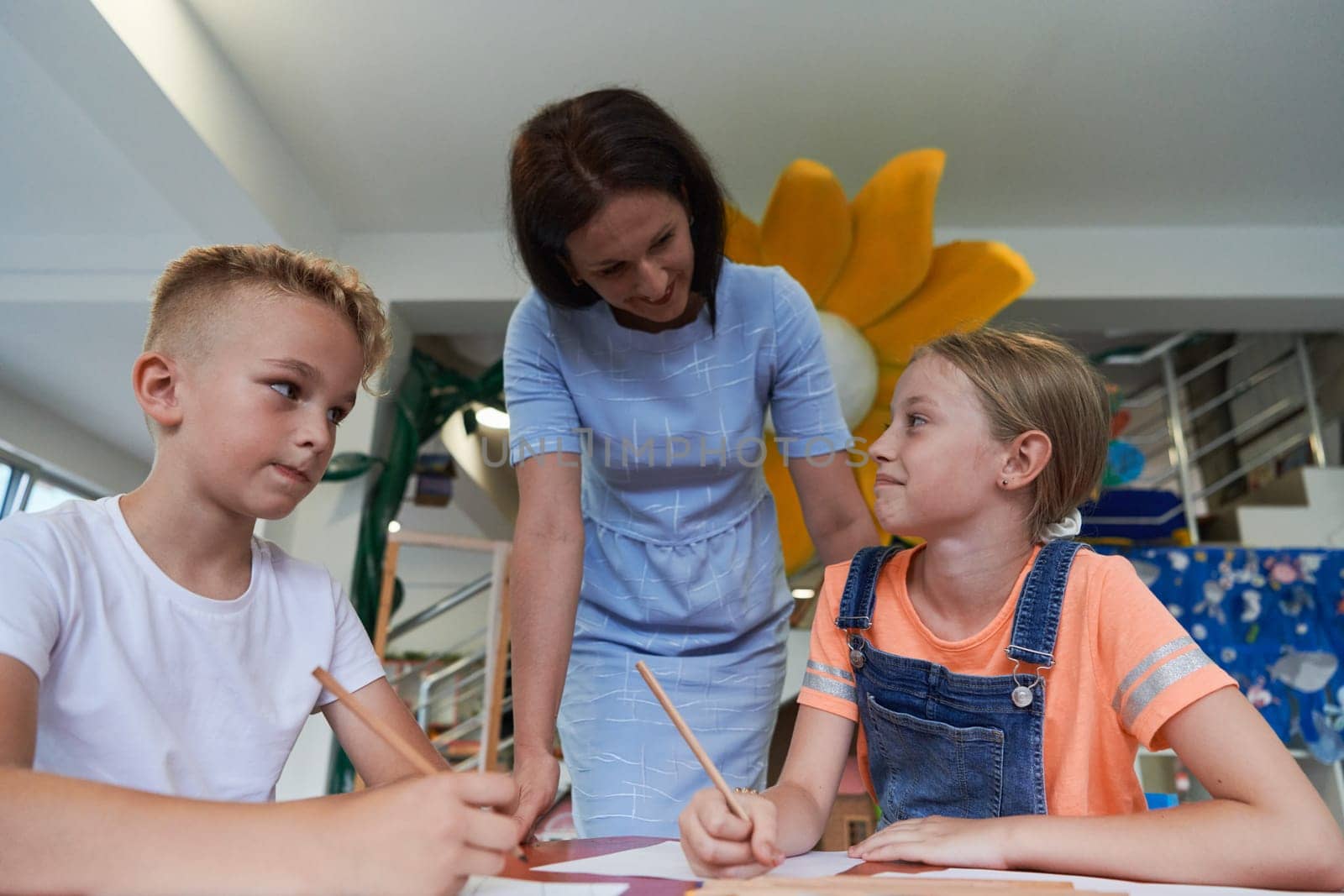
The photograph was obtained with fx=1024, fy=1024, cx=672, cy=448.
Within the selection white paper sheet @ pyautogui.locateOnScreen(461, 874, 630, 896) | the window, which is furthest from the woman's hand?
the window

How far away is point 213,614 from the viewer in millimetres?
856

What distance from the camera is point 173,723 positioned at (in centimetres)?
81

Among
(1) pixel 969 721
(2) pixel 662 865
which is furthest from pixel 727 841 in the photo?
(1) pixel 969 721

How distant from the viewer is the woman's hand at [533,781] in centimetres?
91

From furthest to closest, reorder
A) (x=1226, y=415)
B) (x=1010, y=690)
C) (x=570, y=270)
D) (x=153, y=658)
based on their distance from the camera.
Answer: (x=1226, y=415) → (x=570, y=270) → (x=1010, y=690) → (x=153, y=658)

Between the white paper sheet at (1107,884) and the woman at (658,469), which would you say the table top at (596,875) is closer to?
the white paper sheet at (1107,884)

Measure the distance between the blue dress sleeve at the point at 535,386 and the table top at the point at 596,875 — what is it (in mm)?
551

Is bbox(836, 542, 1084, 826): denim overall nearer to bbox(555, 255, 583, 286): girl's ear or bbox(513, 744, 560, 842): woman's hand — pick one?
bbox(513, 744, 560, 842): woman's hand

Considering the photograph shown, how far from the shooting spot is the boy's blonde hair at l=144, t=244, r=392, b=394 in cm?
92

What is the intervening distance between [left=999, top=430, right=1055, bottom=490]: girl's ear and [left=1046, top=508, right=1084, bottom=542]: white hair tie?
2.2 inches

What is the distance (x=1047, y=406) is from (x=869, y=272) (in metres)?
1.70

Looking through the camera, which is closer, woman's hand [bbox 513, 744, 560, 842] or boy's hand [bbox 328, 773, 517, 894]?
boy's hand [bbox 328, 773, 517, 894]

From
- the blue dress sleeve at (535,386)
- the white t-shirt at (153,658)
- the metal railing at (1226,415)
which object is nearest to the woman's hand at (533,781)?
the white t-shirt at (153,658)

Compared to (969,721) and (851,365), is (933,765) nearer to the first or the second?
(969,721)
